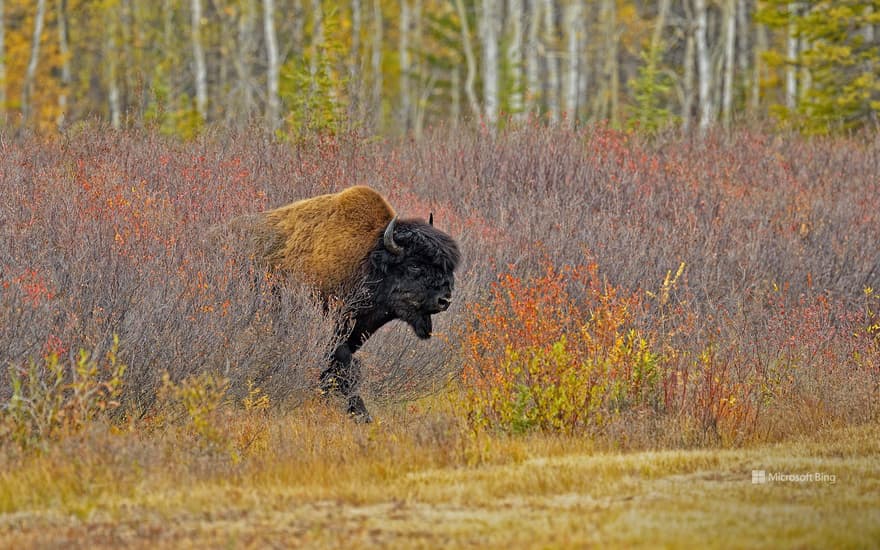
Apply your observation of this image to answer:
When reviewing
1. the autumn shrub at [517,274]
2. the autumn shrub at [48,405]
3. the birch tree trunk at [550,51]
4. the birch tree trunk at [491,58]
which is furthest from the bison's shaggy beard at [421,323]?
the birch tree trunk at [550,51]

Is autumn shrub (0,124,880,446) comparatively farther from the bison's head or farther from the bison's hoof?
the bison's head

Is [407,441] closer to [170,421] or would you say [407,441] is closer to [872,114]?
[170,421]

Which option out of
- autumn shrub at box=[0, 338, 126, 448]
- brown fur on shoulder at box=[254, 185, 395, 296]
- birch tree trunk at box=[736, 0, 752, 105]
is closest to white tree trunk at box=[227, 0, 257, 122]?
birch tree trunk at box=[736, 0, 752, 105]

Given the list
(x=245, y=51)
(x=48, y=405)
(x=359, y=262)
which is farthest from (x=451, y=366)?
(x=245, y=51)

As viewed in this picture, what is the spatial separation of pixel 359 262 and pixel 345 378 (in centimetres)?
101

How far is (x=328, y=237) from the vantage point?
10.2 m

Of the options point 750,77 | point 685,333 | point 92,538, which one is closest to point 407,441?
point 92,538

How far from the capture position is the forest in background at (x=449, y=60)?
925 inches

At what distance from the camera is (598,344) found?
9688mm

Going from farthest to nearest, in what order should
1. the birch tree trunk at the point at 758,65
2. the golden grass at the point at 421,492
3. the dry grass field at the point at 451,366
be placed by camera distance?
the birch tree trunk at the point at 758,65 → the dry grass field at the point at 451,366 → the golden grass at the point at 421,492

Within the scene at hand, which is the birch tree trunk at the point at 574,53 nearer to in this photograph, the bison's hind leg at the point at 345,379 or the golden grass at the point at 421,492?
the bison's hind leg at the point at 345,379

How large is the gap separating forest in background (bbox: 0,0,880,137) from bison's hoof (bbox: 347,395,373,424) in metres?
8.08

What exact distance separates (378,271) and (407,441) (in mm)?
2308

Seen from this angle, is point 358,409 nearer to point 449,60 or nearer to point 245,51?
point 245,51
